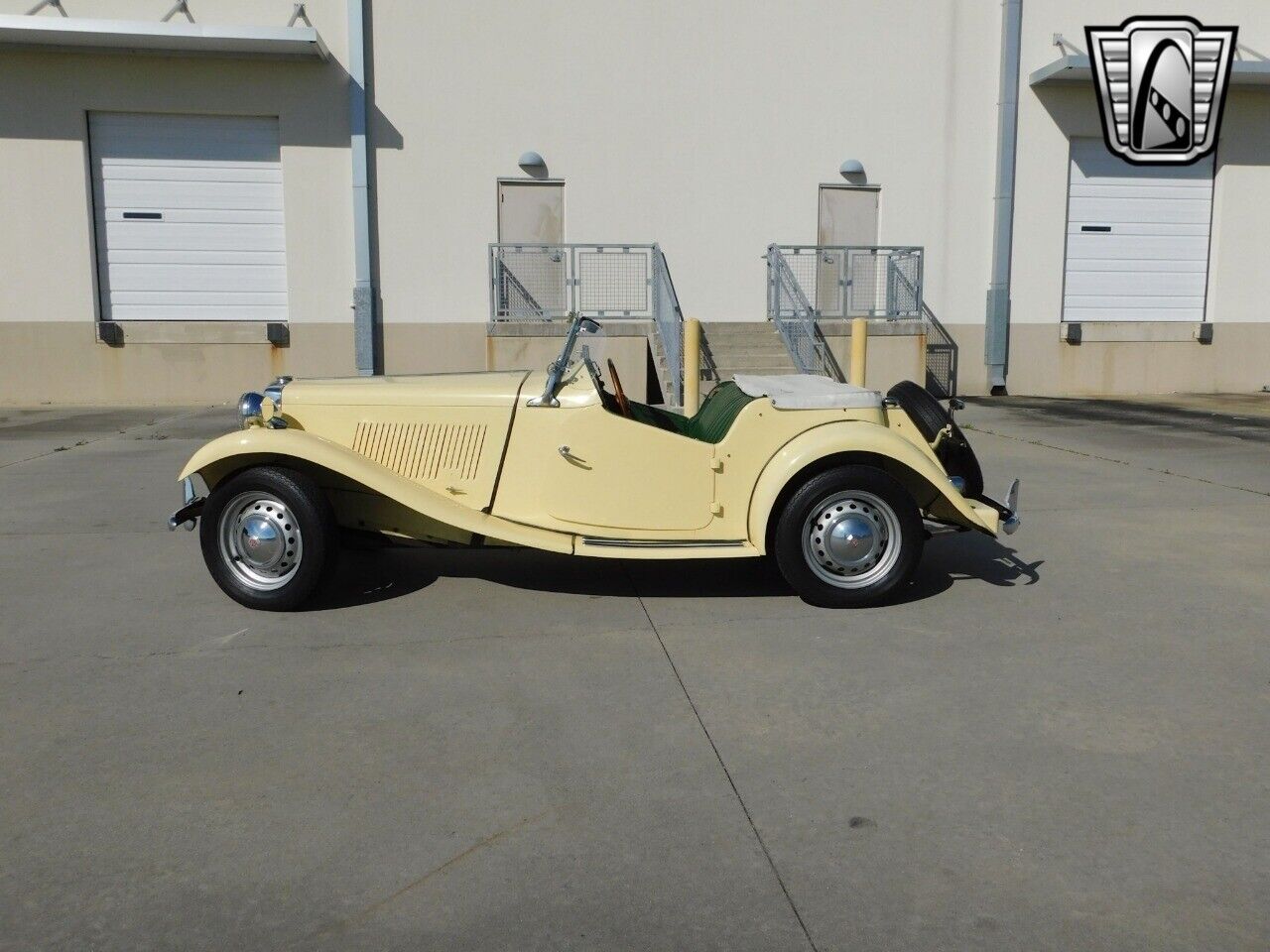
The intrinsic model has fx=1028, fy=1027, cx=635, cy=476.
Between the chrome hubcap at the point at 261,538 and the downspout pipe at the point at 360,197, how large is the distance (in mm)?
11735

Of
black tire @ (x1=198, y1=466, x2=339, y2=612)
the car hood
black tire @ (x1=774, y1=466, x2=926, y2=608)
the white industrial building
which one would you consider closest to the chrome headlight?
the car hood

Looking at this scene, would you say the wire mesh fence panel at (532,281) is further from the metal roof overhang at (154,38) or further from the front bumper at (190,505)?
the front bumper at (190,505)

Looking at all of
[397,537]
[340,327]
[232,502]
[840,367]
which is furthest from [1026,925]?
[340,327]

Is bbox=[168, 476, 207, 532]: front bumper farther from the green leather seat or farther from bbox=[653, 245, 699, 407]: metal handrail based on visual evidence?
bbox=[653, 245, 699, 407]: metal handrail

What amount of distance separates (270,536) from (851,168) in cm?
1488

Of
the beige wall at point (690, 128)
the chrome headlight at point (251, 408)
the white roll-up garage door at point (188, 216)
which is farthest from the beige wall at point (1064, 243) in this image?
the chrome headlight at point (251, 408)

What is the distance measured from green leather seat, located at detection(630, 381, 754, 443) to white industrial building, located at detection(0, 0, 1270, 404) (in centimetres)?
961

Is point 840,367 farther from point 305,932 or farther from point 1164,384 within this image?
point 305,932

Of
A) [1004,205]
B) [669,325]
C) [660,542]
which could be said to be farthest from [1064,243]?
[660,542]

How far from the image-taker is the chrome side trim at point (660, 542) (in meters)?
4.89

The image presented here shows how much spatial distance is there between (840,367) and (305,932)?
1434 cm

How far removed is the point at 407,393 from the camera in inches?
201

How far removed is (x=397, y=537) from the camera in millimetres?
5180

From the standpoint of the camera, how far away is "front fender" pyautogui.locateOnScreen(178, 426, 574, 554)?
4.77 metres
